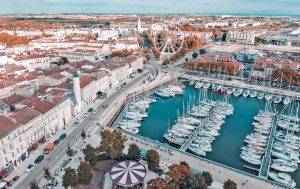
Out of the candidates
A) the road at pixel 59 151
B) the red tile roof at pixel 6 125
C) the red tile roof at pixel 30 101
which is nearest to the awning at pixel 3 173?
the road at pixel 59 151

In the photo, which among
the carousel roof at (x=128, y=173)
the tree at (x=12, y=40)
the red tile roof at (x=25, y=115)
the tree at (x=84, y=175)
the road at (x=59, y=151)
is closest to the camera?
the carousel roof at (x=128, y=173)

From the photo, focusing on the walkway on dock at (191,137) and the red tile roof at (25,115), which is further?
the walkway on dock at (191,137)

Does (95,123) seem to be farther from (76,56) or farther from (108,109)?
(76,56)

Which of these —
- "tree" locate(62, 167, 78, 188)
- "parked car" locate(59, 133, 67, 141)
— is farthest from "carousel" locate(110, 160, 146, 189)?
"parked car" locate(59, 133, 67, 141)

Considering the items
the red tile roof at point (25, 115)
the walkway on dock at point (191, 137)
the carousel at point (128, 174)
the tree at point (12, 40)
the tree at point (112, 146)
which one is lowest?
the walkway on dock at point (191, 137)

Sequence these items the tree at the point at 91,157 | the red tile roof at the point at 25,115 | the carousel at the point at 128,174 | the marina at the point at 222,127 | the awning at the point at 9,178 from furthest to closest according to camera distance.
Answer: the marina at the point at 222,127
the red tile roof at the point at 25,115
the tree at the point at 91,157
the awning at the point at 9,178
the carousel at the point at 128,174

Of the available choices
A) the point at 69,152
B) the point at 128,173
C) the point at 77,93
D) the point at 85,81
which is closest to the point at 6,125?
the point at 69,152

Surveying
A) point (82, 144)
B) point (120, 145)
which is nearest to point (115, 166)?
point (120, 145)

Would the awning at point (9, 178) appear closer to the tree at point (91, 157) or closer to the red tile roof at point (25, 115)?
the red tile roof at point (25, 115)

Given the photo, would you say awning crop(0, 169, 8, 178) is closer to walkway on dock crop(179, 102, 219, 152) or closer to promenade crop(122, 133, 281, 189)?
promenade crop(122, 133, 281, 189)
